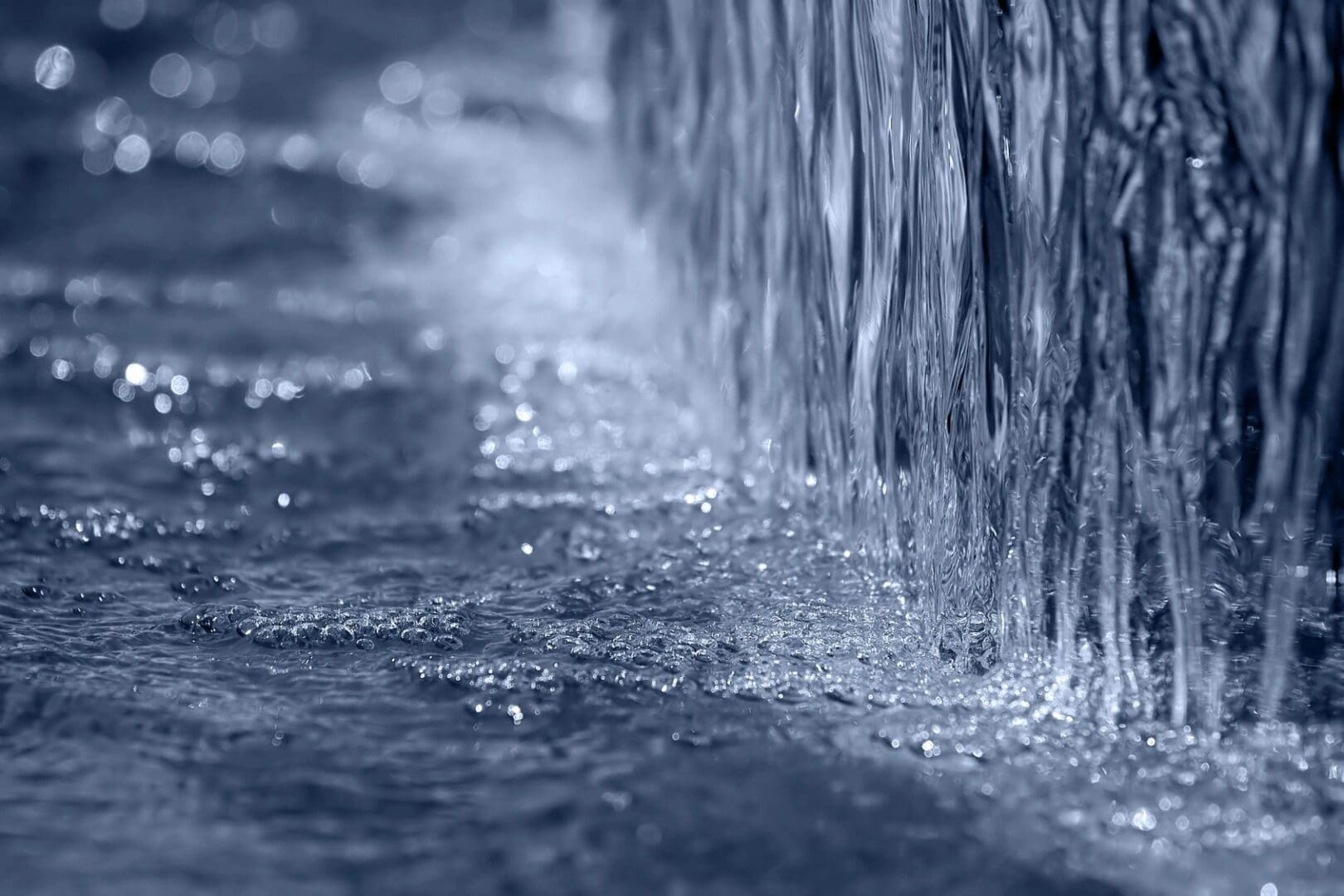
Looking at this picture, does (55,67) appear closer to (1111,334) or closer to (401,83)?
(401,83)

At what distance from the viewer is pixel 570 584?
69.1 inches

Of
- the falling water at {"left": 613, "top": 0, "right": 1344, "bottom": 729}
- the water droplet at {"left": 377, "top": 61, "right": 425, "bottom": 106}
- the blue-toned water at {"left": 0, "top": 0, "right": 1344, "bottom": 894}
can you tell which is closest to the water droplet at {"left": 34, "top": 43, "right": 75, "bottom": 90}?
the water droplet at {"left": 377, "top": 61, "right": 425, "bottom": 106}

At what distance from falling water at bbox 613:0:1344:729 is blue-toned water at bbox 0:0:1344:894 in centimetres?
1

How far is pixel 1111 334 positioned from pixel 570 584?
68cm

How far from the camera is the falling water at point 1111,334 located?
1.32 metres

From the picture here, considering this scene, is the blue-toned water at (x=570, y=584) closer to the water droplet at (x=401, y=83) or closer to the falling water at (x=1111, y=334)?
the falling water at (x=1111, y=334)

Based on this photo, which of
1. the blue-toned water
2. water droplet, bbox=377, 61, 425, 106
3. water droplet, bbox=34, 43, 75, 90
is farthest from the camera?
water droplet, bbox=377, 61, 425, 106

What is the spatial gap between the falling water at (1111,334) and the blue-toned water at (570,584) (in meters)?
0.01

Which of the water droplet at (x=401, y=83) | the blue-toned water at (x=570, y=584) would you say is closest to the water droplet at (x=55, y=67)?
the water droplet at (x=401, y=83)

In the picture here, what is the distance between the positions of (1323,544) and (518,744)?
2.75 feet

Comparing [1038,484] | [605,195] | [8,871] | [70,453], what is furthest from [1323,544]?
[605,195]

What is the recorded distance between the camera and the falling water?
1322 mm

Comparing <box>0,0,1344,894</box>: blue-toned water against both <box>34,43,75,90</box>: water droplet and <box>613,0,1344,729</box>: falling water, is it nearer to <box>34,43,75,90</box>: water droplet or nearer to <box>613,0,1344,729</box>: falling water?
<box>613,0,1344,729</box>: falling water

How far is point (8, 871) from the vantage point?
4.01 ft
